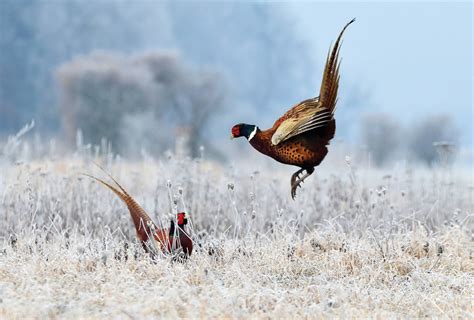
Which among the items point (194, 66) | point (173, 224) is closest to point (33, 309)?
point (173, 224)

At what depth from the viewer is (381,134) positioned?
22.2 metres

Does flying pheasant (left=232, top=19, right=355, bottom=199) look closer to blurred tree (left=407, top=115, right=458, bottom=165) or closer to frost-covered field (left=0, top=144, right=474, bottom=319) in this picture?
frost-covered field (left=0, top=144, right=474, bottom=319)

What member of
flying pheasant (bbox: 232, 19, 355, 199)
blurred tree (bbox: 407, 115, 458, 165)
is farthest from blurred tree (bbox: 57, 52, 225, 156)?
flying pheasant (bbox: 232, 19, 355, 199)

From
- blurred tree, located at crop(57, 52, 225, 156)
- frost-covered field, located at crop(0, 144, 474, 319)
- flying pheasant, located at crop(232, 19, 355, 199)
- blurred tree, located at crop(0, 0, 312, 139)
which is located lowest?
frost-covered field, located at crop(0, 144, 474, 319)

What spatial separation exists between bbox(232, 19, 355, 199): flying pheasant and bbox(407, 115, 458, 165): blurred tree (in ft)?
62.3

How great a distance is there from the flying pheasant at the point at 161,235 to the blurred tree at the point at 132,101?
523 inches

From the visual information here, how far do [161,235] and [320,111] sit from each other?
167 cm

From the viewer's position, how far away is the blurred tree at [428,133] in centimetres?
2212

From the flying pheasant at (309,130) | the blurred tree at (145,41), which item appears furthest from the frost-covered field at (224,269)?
the blurred tree at (145,41)

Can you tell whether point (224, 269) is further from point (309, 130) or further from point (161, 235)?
point (309, 130)

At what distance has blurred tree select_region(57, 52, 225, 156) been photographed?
19031 mm

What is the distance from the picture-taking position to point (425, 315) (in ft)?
13.5

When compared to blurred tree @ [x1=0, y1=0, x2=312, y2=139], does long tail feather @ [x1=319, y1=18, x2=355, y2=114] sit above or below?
below

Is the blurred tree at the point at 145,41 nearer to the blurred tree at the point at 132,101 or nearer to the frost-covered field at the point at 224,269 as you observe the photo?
the blurred tree at the point at 132,101
